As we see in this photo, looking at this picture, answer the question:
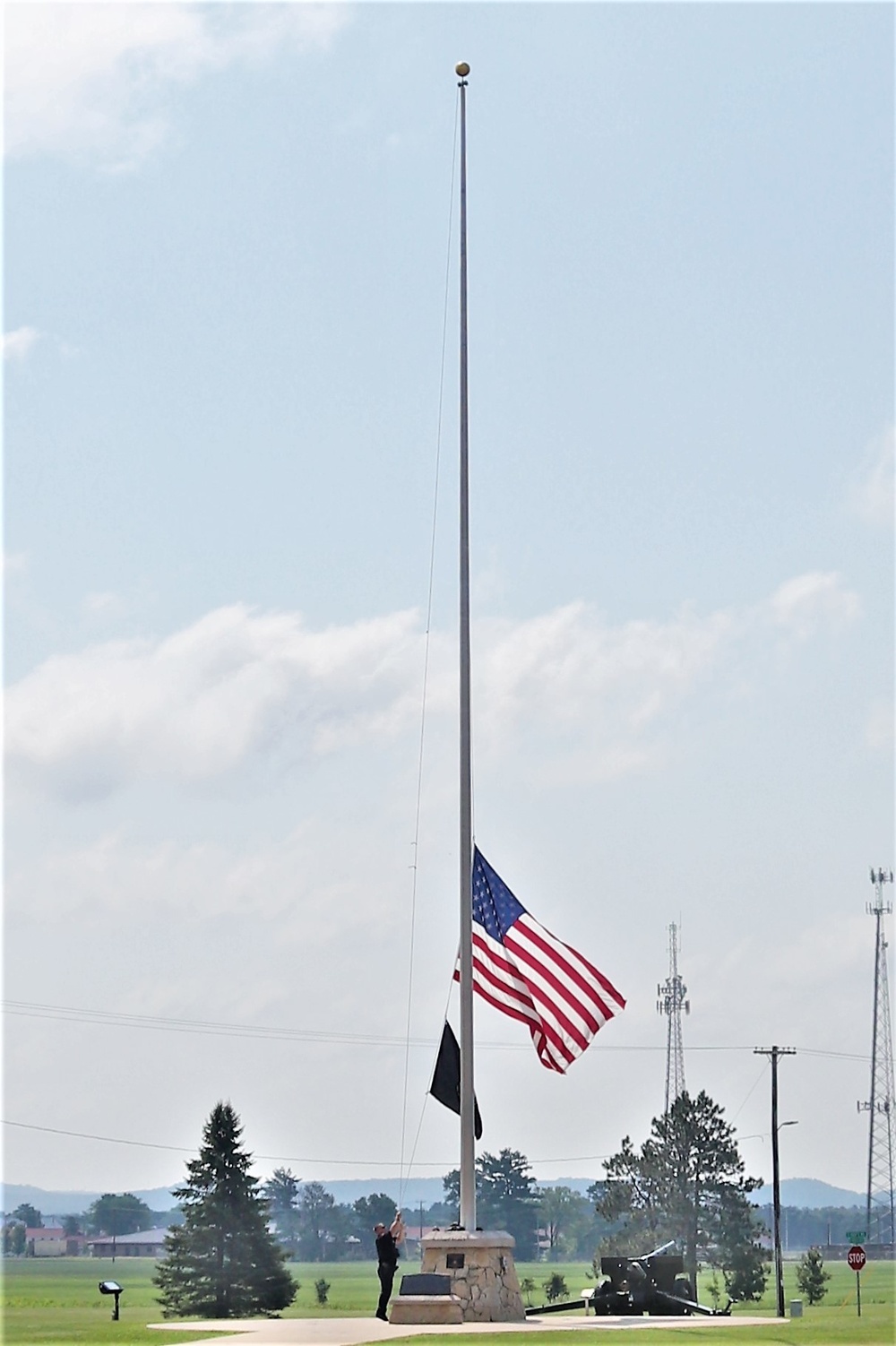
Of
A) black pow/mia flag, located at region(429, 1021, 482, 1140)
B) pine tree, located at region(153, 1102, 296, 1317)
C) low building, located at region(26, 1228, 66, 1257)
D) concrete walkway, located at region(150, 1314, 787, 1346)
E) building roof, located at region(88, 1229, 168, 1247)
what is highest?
black pow/mia flag, located at region(429, 1021, 482, 1140)

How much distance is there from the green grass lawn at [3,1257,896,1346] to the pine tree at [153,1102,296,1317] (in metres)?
1.12

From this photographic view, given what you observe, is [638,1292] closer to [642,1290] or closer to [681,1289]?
[642,1290]

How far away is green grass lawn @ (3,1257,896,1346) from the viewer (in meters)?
23.9

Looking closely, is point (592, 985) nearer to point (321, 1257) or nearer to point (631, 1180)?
Answer: point (631, 1180)

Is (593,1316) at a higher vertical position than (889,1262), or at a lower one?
higher

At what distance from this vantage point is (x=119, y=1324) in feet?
91.9

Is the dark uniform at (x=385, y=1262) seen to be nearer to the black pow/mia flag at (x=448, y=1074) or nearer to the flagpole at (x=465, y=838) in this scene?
the flagpole at (x=465, y=838)

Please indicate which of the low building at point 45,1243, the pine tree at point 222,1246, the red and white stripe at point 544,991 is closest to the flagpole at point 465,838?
the red and white stripe at point 544,991

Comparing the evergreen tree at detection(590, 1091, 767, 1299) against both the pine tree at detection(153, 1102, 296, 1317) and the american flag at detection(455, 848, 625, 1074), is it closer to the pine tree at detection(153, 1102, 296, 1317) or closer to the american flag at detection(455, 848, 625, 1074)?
the pine tree at detection(153, 1102, 296, 1317)

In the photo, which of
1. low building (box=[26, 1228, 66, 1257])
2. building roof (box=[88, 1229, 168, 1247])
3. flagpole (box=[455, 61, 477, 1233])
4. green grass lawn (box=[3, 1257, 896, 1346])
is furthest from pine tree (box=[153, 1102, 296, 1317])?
building roof (box=[88, 1229, 168, 1247])

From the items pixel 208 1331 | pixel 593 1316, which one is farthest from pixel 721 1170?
pixel 208 1331

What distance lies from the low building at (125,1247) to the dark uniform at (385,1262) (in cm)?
7699

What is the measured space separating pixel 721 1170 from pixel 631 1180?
4.86m

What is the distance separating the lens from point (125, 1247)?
370 feet
